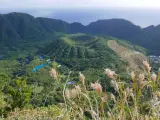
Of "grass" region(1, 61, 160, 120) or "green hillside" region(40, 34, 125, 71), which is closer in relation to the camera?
"grass" region(1, 61, 160, 120)

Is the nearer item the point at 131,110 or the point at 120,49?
the point at 131,110

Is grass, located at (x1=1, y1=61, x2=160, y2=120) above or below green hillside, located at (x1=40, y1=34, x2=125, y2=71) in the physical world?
above

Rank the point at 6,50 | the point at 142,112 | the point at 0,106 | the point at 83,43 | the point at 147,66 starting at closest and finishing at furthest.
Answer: the point at 147,66
the point at 142,112
the point at 0,106
the point at 83,43
the point at 6,50

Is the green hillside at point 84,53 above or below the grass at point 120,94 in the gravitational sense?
below

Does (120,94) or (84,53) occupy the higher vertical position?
(120,94)

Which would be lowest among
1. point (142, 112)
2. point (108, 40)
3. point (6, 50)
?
point (6, 50)

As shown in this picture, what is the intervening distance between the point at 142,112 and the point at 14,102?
1877 centimetres

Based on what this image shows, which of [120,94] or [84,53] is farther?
[84,53]

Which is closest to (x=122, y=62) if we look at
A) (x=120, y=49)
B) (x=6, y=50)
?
(x=120, y=49)

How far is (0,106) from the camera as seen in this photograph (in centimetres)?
1762

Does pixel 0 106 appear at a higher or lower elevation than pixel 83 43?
higher

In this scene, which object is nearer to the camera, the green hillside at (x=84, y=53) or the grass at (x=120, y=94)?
the grass at (x=120, y=94)

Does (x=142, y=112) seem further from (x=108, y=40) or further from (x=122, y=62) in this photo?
(x=108, y=40)

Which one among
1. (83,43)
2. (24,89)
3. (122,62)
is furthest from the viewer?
(83,43)
